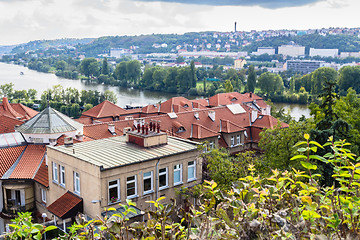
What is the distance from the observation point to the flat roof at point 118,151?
1684 cm

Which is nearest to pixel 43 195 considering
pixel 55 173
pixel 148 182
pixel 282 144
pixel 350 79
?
pixel 55 173

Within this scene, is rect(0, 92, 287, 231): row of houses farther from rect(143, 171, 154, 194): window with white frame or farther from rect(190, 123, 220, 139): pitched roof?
rect(190, 123, 220, 139): pitched roof

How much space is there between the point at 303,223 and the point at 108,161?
13.0 metres

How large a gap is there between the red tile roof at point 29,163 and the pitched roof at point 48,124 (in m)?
1.10

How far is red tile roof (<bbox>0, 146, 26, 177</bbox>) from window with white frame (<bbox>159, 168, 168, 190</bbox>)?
9255 millimetres

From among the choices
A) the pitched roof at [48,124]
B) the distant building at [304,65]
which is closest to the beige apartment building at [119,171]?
the pitched roof at [48,124]

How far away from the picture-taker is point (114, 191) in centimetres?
1642

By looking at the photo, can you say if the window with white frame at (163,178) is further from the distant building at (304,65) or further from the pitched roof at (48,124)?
the distant building at (304,65)

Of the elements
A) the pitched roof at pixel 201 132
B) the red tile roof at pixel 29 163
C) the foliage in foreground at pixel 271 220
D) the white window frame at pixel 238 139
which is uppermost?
the foliage in foreground at pixel 271 220

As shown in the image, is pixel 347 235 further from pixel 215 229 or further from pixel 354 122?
pixel 354 122

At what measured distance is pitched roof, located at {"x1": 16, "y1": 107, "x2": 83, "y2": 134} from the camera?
2388 centimetres

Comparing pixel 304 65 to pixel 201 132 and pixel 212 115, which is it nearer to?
pixel 212 115

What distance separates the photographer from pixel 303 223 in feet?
15.0

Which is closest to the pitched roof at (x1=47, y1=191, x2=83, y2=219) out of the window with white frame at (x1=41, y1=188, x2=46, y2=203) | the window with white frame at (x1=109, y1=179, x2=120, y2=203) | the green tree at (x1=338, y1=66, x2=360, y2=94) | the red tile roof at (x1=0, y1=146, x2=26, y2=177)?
the window with white frame at (x1=109, y1=179, x2=120, y2=203)
